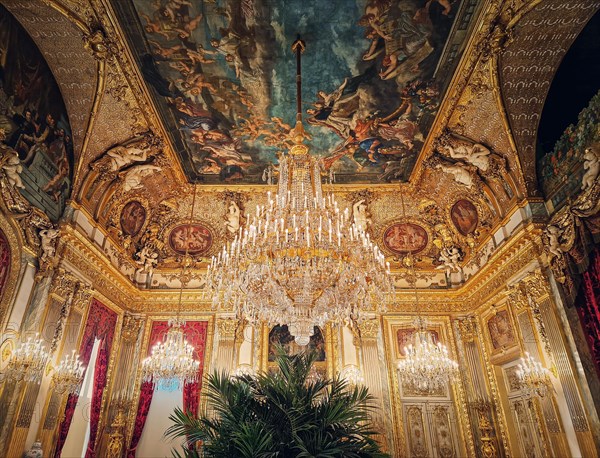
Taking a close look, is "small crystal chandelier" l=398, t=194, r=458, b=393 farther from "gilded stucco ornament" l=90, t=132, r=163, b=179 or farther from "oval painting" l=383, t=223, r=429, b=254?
"gilded stucco ornament" l=90, t=132, r=163, b=179

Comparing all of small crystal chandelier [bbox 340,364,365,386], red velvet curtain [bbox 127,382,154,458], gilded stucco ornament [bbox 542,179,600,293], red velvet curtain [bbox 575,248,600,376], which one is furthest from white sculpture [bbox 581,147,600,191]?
red velvet curtain [bbox 127,382,154,458]

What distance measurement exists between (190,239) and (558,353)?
950cm

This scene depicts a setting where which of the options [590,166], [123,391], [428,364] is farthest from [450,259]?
[123,391]

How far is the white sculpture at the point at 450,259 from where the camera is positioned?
10.7 meters

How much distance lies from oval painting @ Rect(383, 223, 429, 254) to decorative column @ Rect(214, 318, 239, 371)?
17.1 ft

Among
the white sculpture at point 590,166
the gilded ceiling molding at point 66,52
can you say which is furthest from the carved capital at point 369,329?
the gilded ceiling molding at point 66,52

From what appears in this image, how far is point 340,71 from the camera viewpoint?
7.32 meters

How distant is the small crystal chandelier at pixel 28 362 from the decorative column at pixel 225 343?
4179 mm

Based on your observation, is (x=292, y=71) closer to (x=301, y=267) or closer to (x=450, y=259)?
(x=301, y=267)

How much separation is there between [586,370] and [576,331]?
25.0 inches

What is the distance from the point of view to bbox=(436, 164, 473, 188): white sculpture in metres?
9.05

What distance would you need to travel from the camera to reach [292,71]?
289 inches

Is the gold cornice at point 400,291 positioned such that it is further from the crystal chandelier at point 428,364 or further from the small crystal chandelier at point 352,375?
the crystal chandelier at point 428,364

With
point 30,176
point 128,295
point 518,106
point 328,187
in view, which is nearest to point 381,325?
point 328,187
